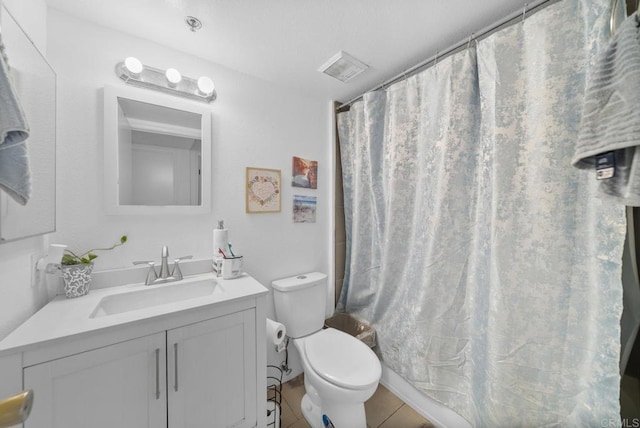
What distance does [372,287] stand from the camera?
1.77 meters

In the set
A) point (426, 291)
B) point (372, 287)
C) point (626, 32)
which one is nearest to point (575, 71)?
point (626, 32)

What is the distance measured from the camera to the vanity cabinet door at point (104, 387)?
2.45 ft

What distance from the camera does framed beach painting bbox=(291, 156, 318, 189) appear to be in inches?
71.0

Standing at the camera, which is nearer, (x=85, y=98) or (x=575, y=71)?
(x=575, y=71)

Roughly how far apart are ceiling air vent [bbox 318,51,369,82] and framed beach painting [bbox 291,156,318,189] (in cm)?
62

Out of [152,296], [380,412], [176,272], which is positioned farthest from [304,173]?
[380,412]

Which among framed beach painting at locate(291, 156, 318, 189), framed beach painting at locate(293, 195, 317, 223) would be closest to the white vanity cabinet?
framed beach painting at locate(293, 195, 317, 223)

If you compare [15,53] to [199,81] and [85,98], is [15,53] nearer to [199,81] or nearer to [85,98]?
[85,98]

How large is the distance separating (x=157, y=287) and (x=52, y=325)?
0.40 metres

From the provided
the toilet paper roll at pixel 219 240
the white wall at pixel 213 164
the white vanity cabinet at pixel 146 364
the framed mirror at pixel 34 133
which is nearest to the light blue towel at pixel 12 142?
the framed mirror at pixel 34 133

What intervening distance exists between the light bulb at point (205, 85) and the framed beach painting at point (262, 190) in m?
0.50

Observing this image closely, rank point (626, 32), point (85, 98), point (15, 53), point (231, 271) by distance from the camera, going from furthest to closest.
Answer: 1. point (231, 271)
2. point (85, 98)
3. point (15, 53)
4. point (626, 32)

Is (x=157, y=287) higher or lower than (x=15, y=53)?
lower

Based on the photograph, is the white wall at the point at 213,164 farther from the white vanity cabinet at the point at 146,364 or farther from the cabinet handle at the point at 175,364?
the cabinet handle at the point at 175,364
